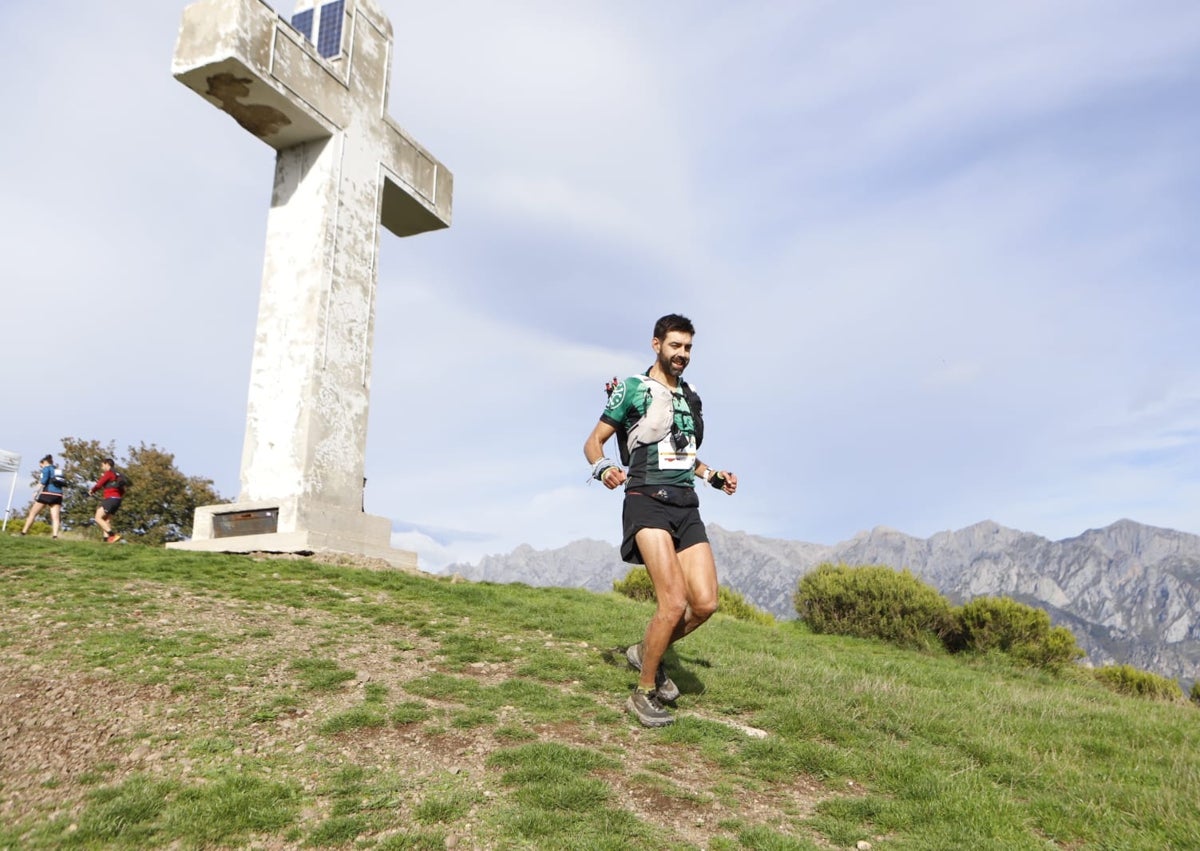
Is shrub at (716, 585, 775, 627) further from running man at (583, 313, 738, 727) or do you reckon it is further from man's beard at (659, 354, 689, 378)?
man's beard at (659, 354, 689, 378)

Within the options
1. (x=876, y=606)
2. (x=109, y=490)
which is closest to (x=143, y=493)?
A: (x=109, y=490)

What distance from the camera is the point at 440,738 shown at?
17.1 ft

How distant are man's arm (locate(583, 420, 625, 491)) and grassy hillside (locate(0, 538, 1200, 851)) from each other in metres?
1.70

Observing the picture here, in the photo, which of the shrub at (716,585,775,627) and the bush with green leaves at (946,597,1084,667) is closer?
the bush with green leaves at (946,597,1084,667)

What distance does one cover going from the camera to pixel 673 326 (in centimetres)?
594

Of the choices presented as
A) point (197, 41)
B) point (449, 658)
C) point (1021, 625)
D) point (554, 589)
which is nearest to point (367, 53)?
point (197, 41)

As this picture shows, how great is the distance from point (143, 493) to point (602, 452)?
3631 cm

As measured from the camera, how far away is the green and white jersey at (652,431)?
5703 mm

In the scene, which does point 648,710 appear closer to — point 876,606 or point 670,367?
point 670,367

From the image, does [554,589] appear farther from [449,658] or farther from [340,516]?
[449,658]

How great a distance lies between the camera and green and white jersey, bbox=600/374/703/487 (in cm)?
570

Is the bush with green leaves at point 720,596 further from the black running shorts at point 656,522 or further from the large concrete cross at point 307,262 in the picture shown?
the black running shorts at point 656,522

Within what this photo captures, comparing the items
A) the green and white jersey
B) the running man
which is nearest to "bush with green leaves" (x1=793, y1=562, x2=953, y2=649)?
the running man

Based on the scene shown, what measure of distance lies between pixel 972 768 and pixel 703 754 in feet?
5.57
